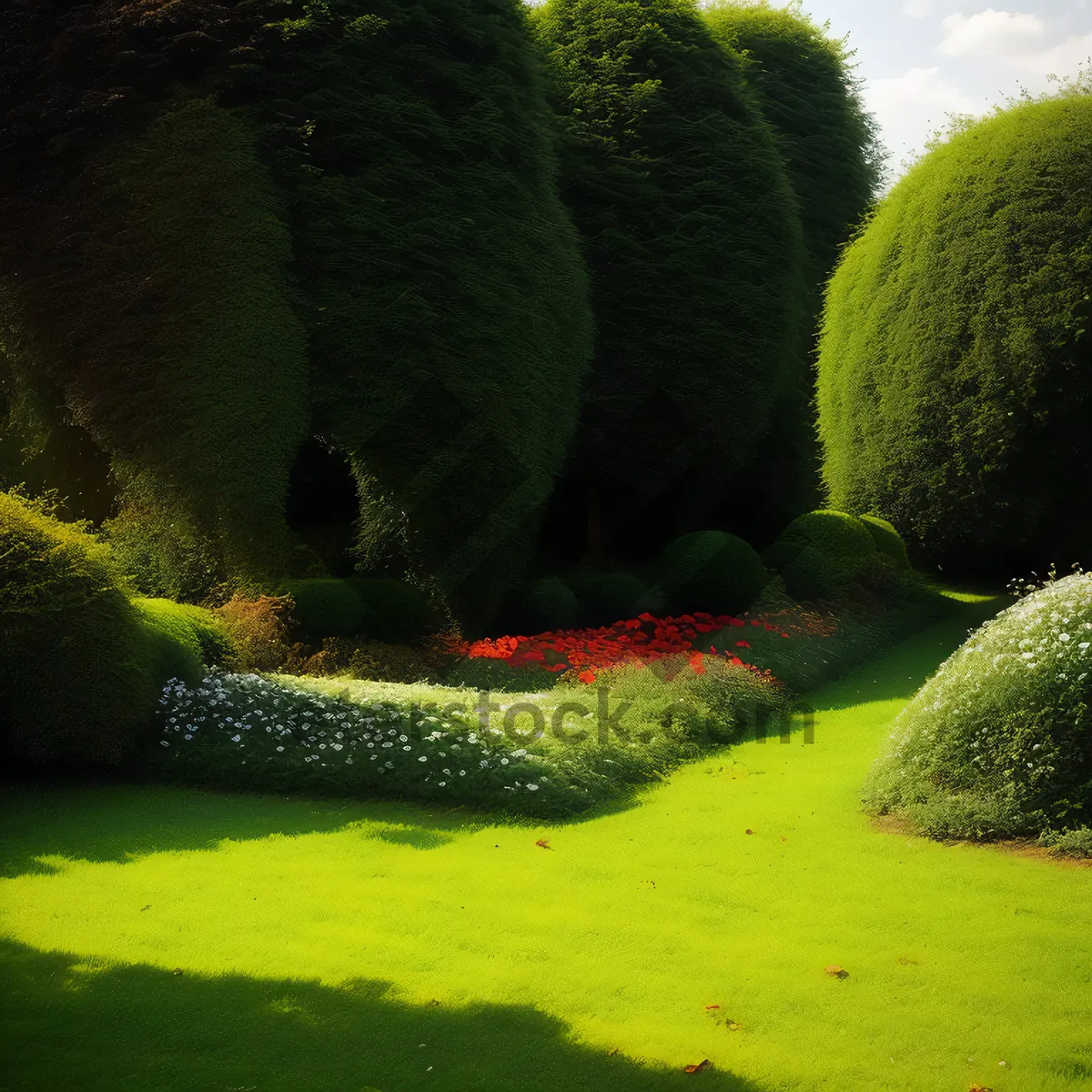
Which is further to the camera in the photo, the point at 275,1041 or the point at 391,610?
the point at 391,610

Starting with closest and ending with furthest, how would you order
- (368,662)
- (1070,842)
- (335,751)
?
(1070,842), (335,751), (368,662)

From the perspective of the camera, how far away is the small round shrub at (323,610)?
10.1 m

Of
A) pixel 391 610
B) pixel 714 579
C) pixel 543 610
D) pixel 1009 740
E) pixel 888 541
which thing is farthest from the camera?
pixel 888 541

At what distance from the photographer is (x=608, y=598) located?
40.5 feet

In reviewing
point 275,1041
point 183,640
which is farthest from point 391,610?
point 275,1041

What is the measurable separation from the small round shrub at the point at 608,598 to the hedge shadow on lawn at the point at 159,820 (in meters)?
5.86

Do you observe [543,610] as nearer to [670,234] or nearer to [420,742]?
[420,742]

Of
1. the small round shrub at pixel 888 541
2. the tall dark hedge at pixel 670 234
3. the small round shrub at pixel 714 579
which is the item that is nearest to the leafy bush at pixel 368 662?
the small round shrub at pixel 714 579

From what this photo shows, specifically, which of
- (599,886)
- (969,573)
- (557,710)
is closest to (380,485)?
(557,710)

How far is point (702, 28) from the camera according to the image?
15.1m

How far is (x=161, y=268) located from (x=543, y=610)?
212 inches

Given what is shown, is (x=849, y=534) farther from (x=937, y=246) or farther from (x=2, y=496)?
(x=2, y=496)

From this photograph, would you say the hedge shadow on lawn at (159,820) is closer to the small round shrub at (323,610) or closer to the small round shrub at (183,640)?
the small round shrub at (183,640)

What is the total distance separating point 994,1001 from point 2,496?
257 inches
